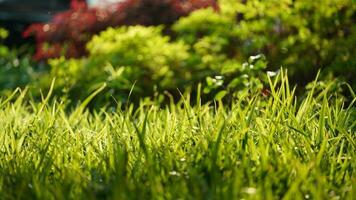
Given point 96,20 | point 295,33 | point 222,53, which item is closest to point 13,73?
point 96,20

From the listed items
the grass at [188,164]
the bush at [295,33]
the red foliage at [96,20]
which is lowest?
the red foliage at [96,20]

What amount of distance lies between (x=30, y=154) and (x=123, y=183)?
931 millimetres

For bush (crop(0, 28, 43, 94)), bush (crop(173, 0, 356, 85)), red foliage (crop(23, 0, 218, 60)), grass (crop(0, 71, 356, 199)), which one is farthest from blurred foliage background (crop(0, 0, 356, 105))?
bush (crop(0, 28, 43, 94))

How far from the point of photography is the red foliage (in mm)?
7465

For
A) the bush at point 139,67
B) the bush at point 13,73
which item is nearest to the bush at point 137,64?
the bush at point 139,67

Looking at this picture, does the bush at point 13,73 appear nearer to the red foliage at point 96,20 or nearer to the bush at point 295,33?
the red foliage at point 96,20

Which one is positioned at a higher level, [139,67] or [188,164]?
[188,164]

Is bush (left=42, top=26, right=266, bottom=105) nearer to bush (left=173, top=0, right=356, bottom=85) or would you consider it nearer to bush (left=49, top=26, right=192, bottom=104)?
bush (left=49, top=26, right=192, bottom=104)

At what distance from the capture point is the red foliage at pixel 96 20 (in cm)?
Result: 746

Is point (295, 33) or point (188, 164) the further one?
point (295, 33)

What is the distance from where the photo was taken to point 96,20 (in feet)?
25.3

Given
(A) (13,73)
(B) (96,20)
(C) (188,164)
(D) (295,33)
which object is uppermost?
(C) (188,164)

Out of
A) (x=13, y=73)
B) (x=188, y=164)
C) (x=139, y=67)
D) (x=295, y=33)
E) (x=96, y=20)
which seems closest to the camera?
(x=188, y=164)

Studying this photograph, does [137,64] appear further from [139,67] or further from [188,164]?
[188,164]
